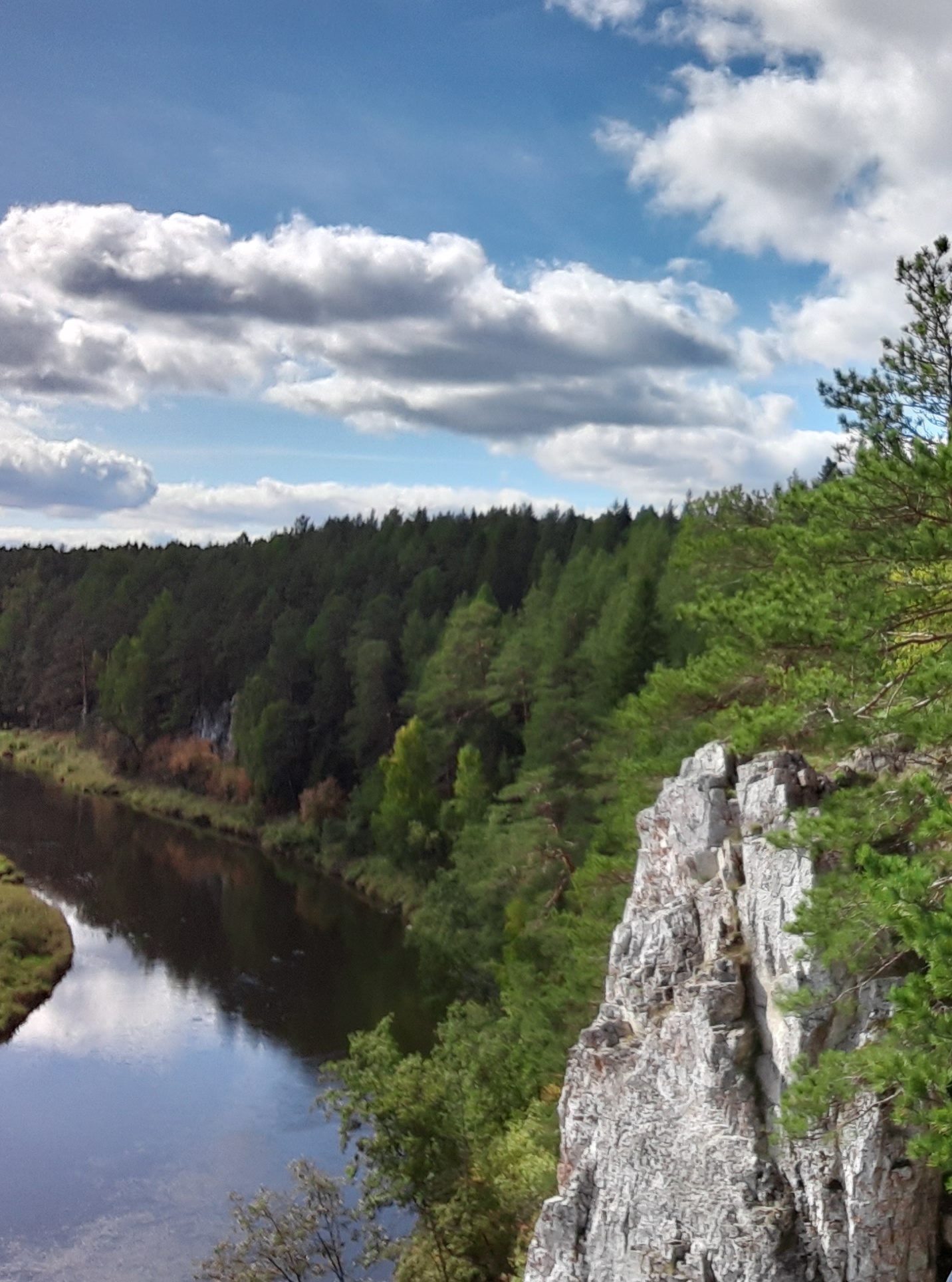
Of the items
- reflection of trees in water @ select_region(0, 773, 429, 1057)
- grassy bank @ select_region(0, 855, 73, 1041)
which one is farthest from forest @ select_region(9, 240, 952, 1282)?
grassy bank @ select_region(0, 855, 73, 1041)

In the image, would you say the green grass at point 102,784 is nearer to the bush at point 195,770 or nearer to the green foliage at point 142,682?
the bush at point 195,770

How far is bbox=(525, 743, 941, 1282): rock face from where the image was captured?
419 inches

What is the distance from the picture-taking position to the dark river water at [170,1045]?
22516 mm

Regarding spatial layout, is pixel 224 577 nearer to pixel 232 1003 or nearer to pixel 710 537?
pixel 232 1003

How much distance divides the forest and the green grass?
1.70m

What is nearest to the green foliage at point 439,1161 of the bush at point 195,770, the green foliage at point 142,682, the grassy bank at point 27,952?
the grassy bank at point 27,952

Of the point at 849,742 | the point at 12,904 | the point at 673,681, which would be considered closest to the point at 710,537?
the point at 673,681

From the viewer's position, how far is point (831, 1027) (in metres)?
11.2

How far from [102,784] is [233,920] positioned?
25.9 metres

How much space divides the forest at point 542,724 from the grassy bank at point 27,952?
11953mm

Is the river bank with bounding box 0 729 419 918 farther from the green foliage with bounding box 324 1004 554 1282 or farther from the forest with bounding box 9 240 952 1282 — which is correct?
the green foliage with bounding box 324 1004 554 1282

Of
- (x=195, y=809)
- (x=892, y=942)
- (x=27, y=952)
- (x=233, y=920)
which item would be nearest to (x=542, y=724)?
(x=233, y=920)

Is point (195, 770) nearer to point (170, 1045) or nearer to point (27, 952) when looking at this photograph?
point (27, 952)

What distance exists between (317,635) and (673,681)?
4905 centimetres
